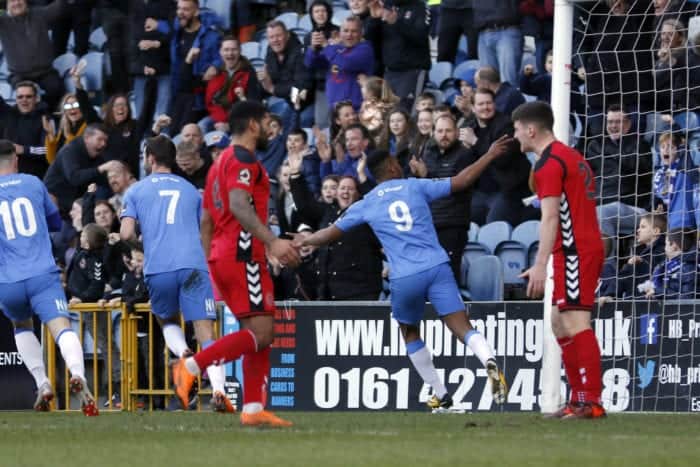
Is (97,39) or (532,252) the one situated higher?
(97,39)

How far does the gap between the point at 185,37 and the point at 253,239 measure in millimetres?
10085

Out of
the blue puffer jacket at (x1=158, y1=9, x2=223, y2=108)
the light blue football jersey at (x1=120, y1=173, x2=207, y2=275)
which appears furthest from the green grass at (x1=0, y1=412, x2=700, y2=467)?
the blue puffer jacket at (x1=158, y1=9, x2=223, y2=108)

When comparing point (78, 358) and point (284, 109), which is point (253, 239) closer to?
point (78, 358)

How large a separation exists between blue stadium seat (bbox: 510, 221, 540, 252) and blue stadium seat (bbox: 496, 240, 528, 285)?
0.11 m

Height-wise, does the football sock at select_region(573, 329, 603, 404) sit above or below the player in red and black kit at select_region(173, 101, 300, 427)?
below

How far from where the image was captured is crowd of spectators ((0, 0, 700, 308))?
13.1 metres

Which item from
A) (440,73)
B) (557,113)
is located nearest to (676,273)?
(557,113)

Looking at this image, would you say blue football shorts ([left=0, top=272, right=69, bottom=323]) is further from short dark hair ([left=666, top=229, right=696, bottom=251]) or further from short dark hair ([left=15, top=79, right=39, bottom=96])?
short dark hair ([left=15, top=79, right=39, bottom=96])

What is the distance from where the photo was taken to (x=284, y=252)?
905 centimetres

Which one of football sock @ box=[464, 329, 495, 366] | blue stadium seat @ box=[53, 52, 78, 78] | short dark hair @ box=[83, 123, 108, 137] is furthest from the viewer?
blue stadium seat @ box=[53, 52, 78, 78]

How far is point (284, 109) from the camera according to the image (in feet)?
59.8

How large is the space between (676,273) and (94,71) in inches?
423

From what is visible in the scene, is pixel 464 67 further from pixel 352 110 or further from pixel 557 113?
pixel 557 113

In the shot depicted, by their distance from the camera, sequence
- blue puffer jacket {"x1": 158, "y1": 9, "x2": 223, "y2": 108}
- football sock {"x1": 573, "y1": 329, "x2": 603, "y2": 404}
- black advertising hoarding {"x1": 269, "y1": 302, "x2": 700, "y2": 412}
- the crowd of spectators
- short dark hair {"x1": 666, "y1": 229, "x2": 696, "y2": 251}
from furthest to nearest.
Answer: blue puffer jacket {"x1": 158, "y1": 9, "x2": 223, "y2": 108}, the crowd of spectators, black advertising hoarding {"x1": 269, "y1": 302, "x2": 700, "y2": 412}, short dark hair {"x1": 666, "y1": 229, "x2": 696, "y2": 251}, football sock {"x1": 573, "y1": 329, "x2": 603, "y2": 404}
